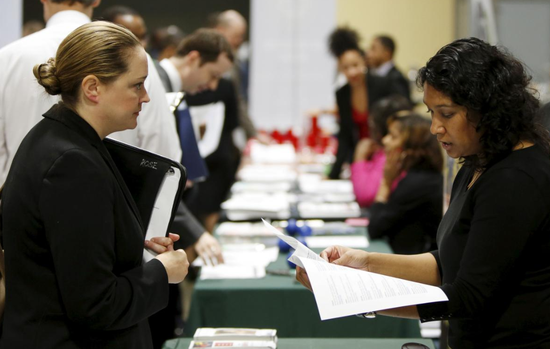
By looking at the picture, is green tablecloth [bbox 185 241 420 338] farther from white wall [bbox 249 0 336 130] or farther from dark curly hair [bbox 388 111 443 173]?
white wall [bbox 249 0 336 130]

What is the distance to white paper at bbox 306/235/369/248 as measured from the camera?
305cm

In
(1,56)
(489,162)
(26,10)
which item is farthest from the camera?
(26,10)

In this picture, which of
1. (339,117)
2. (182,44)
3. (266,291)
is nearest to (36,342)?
(266,291)

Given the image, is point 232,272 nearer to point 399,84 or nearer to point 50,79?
point 50,79

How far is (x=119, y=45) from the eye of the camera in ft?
4.70

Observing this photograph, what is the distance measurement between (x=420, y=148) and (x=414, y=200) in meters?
0.26

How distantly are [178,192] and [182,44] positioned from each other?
68.4 inches

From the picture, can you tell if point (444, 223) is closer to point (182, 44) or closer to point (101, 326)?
point (101, 326)

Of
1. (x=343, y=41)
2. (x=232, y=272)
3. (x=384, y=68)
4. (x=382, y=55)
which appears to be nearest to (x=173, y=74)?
(x=232, y=272)

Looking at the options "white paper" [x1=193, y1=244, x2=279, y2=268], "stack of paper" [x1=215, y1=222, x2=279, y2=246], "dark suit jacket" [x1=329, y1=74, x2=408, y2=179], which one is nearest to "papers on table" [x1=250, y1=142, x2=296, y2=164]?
"dark suit jacket" [x1=329, y1=74, x2=408, y2=179]

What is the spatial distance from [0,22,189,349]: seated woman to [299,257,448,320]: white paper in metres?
0.32

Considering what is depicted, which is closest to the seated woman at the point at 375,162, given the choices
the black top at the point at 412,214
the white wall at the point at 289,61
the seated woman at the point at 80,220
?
the black top at the point at 412,214

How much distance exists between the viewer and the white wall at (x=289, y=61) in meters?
8.39

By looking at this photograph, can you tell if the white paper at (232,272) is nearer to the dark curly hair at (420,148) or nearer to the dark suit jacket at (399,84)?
the dark curly hair at (420,148)
